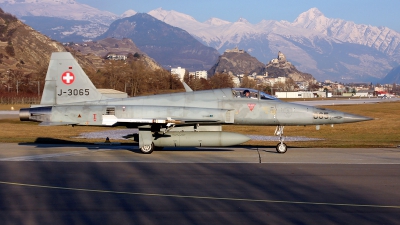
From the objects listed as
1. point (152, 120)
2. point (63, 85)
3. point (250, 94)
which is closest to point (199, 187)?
point (152, 120)

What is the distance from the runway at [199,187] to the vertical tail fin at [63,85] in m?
2.14

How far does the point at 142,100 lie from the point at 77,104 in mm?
2549

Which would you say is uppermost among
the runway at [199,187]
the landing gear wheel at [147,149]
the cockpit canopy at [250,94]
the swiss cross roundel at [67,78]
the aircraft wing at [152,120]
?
the swiss cross roundel at [67,78]

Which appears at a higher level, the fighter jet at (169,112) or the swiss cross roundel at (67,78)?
the swiss cross roundel at (67,78)

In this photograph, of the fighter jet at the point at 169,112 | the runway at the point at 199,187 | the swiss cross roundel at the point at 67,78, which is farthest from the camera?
the swiss cross roundel at the point at 67,78

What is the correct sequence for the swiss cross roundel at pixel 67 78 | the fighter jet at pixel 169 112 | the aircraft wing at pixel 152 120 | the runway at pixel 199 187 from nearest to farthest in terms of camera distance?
the runway at pixel 199 187 → the aircraft wing at pixel 152 120 → the fighter jet at pixel 169 112 → the swiss cross roundel at pixel 67 78

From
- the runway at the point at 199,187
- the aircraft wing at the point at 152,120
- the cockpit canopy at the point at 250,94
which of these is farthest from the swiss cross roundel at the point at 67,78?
the cockpit canopy at the point at 250,94

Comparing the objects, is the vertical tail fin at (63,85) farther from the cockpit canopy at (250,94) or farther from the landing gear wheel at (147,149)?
the cockpit canopy at (250,94)

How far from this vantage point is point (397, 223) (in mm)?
9922

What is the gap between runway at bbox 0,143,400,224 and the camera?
1045 centimetres

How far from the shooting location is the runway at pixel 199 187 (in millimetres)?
10445

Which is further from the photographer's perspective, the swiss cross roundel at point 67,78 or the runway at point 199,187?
the swiss cross roundel at point 67,78

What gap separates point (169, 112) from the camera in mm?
20031

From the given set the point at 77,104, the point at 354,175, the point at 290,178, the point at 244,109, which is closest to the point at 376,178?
the point at 354,175
